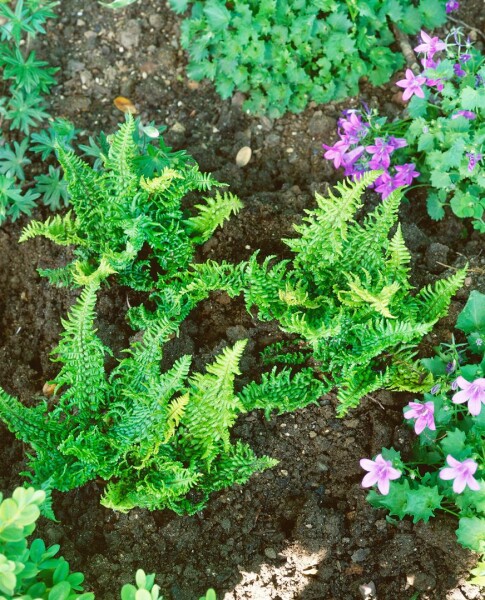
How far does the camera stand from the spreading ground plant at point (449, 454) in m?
2.52

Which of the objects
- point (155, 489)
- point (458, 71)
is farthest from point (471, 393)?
point (458, 71)

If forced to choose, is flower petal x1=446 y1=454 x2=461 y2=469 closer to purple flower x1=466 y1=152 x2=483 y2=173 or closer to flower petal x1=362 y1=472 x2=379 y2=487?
flower petal x1=362 y1=472 x2=379 y2=487

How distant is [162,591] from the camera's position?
105 inches

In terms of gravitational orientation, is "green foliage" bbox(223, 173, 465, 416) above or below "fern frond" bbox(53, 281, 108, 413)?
above

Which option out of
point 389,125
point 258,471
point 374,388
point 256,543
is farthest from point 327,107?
point 256,543

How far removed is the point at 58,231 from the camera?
9.41 ft

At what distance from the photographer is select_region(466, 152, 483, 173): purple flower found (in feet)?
9.74

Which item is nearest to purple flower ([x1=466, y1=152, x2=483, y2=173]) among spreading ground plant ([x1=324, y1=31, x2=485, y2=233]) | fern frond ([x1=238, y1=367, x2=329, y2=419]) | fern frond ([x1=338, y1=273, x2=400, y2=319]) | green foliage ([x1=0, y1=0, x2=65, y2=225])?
spreading ground plant ([x1=324, y1=31, x2=485, y2=233])

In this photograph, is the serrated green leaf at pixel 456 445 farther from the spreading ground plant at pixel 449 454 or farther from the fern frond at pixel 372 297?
the fern frond at pixel 372 297

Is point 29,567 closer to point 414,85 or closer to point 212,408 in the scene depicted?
point 212,408

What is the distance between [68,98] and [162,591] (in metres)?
2.39

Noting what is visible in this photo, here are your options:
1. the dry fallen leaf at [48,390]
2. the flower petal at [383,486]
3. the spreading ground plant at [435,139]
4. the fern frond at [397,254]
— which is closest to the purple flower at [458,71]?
the spreading ground plant at [435,139]

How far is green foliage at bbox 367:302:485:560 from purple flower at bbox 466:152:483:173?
1.90 ft

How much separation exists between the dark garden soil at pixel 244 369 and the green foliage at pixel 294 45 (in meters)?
0.12
